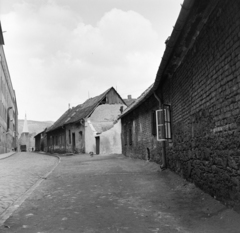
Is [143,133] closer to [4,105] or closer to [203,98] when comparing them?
[203,98]

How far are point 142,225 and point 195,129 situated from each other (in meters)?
2.91

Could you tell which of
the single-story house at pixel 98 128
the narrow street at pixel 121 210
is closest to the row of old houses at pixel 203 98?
the narrow street at pixel 121 210

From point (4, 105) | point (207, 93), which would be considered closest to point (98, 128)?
point (4, 105)

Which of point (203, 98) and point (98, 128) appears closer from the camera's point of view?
point (203, 98)

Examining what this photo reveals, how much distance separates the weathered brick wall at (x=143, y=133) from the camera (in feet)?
38.8

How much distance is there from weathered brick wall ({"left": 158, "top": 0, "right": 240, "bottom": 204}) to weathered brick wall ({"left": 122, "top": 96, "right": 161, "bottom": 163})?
4.26 m

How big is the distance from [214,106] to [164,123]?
4.53 metres

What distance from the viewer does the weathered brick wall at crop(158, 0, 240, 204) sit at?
168 inches

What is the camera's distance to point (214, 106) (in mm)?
5102

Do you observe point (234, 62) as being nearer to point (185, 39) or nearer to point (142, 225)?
point (185, 39)

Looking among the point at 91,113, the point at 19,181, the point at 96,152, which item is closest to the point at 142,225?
the point at 19,181

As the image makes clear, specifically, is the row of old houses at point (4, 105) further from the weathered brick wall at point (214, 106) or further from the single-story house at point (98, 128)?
the weathered brick wall at point (214, 106)

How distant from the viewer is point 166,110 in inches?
384

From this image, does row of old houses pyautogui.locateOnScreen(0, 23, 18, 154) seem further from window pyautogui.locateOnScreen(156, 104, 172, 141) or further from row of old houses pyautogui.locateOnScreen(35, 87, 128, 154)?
window pyautogui.locateOnScreen(156, 104, 172, 141)
